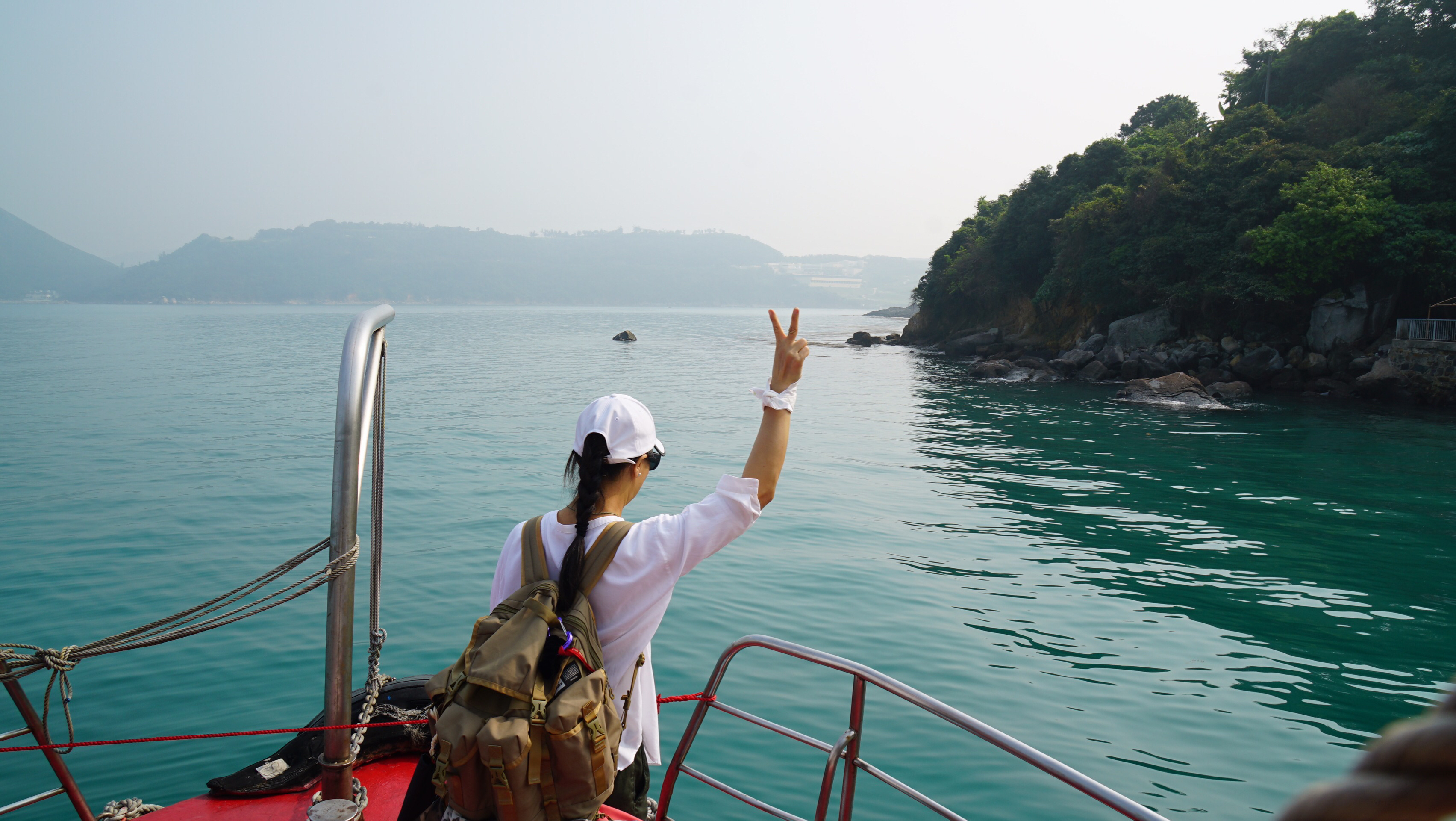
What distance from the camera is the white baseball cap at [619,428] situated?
2.33 meters

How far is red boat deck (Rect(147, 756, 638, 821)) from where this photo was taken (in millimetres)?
3369

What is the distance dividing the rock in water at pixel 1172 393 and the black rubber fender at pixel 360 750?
2559 centimetres

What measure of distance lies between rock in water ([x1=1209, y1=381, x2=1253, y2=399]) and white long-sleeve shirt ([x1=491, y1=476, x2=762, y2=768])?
28.2 m

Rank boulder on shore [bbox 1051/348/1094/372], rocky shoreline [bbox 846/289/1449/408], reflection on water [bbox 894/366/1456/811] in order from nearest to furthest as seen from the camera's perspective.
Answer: reflection on water [bbox 894/366/1456/811]
rocky shoreline [bbox 846/289/1449/408]
boulder on shore [bbox 1051/348/1094/372]

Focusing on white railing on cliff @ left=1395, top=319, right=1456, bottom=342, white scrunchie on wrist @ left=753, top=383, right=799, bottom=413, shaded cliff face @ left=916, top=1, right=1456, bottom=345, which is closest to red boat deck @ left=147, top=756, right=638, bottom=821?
white scrunchie on wrist @ left=753, top=383, right=799, bottom=413

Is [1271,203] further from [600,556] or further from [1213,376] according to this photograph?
[600,556]

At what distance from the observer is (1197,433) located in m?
20.5

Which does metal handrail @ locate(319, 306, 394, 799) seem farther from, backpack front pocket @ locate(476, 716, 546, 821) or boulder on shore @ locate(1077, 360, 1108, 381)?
boulder on shore @ locate(1077, 360, 1108, 381)

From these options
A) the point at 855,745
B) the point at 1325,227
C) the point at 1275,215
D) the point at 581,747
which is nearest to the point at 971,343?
the point at 1275,215

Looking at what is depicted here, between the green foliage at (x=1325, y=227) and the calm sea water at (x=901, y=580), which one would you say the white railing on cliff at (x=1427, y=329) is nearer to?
the calm sea water at (x=901, y=580)

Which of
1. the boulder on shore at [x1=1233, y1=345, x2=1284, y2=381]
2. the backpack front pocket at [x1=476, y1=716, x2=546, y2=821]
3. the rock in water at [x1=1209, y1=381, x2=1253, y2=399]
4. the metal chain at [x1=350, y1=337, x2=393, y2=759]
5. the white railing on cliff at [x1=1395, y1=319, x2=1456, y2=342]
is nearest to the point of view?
the backpack front pocket at [x1=476, y1=716, x2=546, y2=821]

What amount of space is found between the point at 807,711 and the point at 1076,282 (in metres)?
37.3

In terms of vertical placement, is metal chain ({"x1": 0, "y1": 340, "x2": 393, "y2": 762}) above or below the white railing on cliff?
below

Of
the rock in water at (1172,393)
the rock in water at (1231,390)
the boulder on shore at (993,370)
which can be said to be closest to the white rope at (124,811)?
the rock in water at (1172,393)
